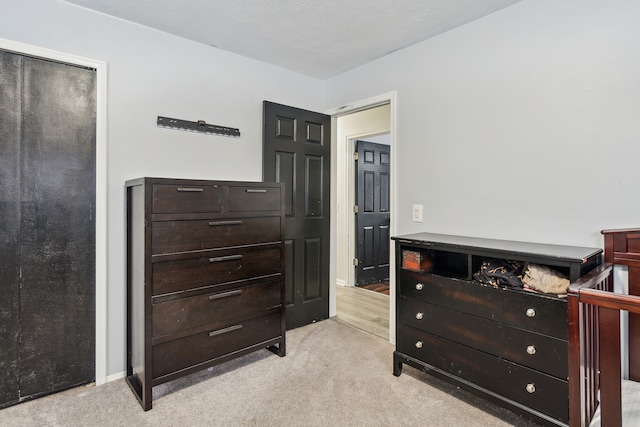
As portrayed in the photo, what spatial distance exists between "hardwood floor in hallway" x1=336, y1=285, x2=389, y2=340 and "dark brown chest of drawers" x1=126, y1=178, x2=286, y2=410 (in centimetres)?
99

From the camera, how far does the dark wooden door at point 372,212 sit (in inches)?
185

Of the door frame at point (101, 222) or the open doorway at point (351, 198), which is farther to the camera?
the open doorway at point (351, 198)

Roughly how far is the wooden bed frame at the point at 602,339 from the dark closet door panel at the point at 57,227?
8.63ft

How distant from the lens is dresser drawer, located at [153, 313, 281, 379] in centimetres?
203

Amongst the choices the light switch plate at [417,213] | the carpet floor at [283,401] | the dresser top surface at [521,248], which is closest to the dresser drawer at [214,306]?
the carpet floor at [283,401]

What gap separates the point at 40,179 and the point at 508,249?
269cm

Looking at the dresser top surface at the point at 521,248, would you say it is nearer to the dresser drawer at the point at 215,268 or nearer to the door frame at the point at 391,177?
the door frame at the point at 391,177

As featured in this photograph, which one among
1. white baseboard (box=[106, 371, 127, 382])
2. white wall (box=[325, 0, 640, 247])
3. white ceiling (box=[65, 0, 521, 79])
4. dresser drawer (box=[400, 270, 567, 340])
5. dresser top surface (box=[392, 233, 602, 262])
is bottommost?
white baseboard (box=[106, 371, 127, 382])

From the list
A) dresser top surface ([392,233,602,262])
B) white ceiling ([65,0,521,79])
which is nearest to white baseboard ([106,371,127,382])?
dresser top surface ([392,233,602,262])

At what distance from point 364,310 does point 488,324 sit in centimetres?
196

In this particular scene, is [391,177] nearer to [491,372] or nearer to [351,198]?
[491,372]

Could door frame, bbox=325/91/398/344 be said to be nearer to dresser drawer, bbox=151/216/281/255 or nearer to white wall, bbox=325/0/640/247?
white wall, bbox=325/0/640/247

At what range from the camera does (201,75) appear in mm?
2664

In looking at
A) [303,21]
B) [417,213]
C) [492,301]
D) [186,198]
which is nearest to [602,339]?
[492,301]
